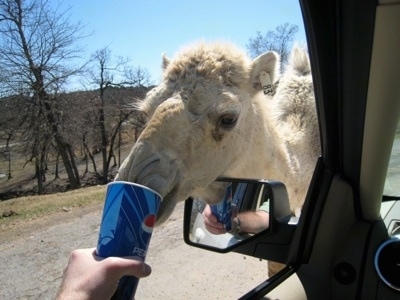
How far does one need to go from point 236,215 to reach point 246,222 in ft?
0.50

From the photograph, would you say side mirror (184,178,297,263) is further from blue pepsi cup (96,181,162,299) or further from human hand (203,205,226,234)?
blue pepsi cup (96,181,162,299)

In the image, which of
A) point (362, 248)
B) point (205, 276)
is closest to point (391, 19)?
point (362, 248)

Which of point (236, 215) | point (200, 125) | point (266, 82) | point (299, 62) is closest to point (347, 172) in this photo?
point (236, 215)

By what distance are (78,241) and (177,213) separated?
7.21 feet

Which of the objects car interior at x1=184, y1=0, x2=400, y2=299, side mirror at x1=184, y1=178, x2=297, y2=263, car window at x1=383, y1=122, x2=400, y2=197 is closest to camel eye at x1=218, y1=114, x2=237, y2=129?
side mirror at x1=184, y1=178, x2=297, y2=263

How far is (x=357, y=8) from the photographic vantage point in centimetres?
133

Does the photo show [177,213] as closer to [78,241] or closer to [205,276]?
[78,241]

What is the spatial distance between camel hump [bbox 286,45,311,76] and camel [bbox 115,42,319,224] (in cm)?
58

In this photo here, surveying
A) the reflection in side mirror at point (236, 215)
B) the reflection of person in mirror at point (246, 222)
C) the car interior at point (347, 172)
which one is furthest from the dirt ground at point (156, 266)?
the car interior at point (347, 172)

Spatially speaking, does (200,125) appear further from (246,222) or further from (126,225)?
(126,225)

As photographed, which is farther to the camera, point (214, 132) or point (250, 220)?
point (214, 132)

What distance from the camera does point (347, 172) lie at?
1780mm

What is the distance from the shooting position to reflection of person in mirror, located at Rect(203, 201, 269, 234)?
2.23 meters

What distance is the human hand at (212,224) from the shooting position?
244cm
